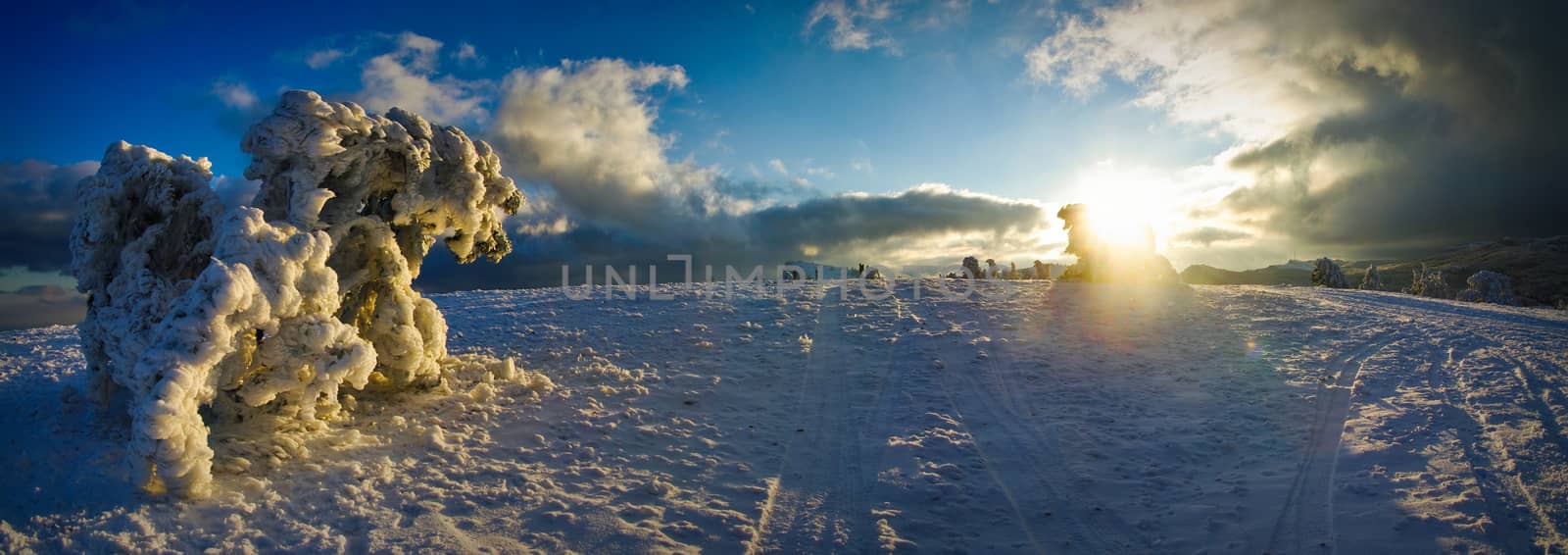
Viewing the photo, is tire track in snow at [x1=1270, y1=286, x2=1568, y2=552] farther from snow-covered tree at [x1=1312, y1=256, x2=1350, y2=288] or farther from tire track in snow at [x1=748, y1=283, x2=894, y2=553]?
snow-covered tree at [x1=1312, y1=256, x2=1350, y2=288]

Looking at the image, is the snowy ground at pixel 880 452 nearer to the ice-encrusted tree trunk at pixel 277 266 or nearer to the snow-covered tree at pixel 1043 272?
the ice-encrusted tree trunk at pixel 277 266

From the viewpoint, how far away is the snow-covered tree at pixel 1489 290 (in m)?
43.8

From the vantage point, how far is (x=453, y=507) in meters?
7.64

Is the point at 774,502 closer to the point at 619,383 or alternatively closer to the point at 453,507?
the point at 453,507

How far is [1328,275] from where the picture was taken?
139ft

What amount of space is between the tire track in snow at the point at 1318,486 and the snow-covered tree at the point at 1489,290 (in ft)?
152

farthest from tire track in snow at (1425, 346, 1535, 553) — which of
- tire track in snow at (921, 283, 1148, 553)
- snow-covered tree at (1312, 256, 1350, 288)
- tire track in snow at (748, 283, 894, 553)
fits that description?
snow-covered tree at (1312, 256, 1350, 288)

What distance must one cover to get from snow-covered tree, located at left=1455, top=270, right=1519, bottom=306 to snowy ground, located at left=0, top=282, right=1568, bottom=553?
38.4m

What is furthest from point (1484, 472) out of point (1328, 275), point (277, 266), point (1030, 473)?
point (1328, 275)

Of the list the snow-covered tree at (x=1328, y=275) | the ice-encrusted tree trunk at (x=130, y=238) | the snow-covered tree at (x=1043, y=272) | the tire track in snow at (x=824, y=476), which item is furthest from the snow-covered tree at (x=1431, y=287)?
the ice-encrusted tree trunk at (x=130, y=238)

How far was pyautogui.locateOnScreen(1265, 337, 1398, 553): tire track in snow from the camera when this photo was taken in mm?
7391

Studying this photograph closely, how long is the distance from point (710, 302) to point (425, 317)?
9.91 meters

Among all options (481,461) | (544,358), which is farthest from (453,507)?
(544,358)

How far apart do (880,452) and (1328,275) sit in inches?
1852
